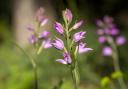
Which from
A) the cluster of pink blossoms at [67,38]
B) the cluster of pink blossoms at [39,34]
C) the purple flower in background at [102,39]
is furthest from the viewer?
the purple flower in background at [102,39]

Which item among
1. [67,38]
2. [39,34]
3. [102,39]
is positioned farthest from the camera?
[102,39]

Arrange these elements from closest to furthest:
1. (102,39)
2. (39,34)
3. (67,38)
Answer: (67,38) < (39,34) < (102,39)

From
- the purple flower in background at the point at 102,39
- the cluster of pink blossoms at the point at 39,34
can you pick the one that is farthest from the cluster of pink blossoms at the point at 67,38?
the purple flower in background at the point at 102,39

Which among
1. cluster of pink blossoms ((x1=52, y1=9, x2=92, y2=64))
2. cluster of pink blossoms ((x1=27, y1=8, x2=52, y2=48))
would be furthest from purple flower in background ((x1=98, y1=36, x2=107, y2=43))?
cluster of pink blossoms ((x1=52, y1=9, x2=92, y2=64))

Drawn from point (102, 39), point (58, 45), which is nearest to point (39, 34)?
point (58, 45)

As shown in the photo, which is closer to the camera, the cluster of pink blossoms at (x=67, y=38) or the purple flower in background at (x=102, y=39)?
the cluster of pink blossoms at (x=67, y=38)

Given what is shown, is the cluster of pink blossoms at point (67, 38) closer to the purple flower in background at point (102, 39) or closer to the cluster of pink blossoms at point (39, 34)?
the cluster of pink blossoms at point (39, 34)

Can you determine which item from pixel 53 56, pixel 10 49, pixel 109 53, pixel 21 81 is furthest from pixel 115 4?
pixel 109 53

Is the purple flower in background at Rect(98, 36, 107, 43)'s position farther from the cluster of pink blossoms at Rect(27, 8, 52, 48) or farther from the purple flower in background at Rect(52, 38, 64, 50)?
the purple flower in background at Rect(52, 38, 64, 50)

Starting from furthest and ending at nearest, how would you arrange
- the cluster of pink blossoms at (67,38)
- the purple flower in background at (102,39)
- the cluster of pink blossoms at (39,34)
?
the purple flower in background at (102,39), the cluster of pink blossoms at (39,34), the cluster of pink blossoms at (67,38)

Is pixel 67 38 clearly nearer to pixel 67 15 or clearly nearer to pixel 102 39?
pixel 67 15

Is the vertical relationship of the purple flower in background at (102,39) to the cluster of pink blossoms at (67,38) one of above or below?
above

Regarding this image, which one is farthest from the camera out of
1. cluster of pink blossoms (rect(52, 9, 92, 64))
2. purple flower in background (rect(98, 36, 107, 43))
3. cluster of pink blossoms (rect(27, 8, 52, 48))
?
purple flower in background (rect(98, 36, 107, 43))
